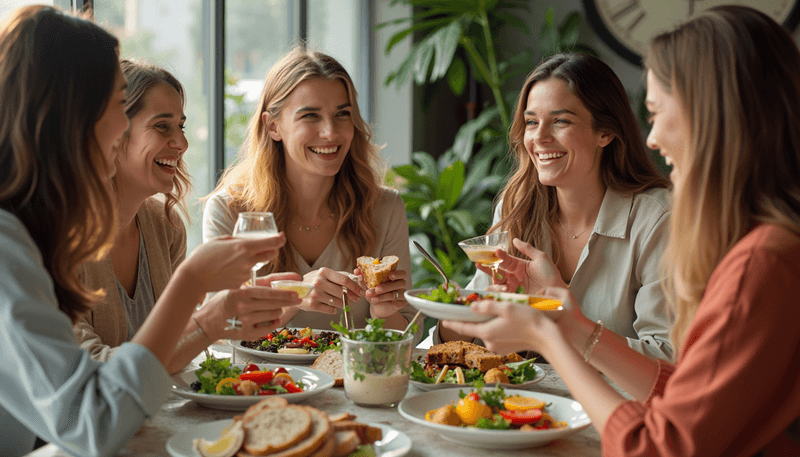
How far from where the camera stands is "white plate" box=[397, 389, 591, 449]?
4.00 ft

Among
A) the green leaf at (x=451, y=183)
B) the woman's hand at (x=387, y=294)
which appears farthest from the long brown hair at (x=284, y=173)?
the green leaf at (x=451, y=183)

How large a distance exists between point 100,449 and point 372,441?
48 cm

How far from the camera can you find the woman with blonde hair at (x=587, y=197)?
2281 millimetres

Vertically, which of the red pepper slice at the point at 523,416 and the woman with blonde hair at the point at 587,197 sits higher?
the woman with blonde hair at the point at 587,197

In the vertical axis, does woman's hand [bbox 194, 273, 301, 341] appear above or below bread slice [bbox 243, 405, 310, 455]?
above

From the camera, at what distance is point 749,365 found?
3.45 feet

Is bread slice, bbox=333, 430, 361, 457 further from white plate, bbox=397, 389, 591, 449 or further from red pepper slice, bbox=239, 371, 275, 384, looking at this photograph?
red pepper slice, bbox=239, 371, 275, 384

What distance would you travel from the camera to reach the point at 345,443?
115 cm

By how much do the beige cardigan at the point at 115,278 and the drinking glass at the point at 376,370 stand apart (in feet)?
2.04

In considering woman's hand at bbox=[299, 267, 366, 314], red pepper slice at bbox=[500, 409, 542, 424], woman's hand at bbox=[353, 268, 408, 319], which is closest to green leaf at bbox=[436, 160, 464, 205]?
woman's hand at bbox=[353, 268, 408, 319]

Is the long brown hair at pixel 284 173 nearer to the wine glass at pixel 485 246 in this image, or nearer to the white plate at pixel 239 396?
the wine glass at pixel 485 246

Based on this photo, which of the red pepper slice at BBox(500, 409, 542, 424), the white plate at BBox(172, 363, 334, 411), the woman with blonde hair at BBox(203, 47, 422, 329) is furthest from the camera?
the woman with blonde hair at BBox(203, 47, 422, 329)

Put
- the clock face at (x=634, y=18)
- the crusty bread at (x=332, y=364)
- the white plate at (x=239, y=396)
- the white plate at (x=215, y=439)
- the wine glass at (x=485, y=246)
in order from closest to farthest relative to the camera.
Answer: the white plate at (x=215, y=439), the white plate at (x=239, y=396), the crusty bread at (x=332, y=364), the wine glass at (x=485, y=246), the clock face at (x=634, y=18)

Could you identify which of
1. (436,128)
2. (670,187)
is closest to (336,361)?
(670,187)
